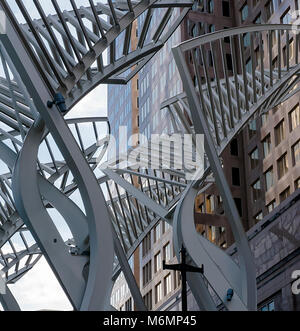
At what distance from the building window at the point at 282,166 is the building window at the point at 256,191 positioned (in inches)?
187

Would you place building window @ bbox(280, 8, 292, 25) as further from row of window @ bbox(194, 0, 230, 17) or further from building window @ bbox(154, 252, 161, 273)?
building window @ bbox(154, 252, 161, 273)

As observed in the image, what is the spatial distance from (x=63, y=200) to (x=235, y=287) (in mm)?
7613

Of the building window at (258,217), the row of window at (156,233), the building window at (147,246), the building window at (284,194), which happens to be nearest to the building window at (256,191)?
the building window at (258,217)

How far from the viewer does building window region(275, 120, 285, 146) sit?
51250mm

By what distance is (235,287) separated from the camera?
2562cm

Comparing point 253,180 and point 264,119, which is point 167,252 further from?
point 264,119

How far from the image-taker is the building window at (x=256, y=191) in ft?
183

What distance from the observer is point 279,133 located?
52.0 m

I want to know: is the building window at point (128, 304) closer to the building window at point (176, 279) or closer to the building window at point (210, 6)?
the building window at point (176, 279)

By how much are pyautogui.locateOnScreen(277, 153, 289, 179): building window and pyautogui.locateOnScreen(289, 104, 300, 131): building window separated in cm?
204

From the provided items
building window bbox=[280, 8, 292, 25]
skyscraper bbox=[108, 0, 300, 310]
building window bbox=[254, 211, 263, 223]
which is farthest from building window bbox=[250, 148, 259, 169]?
building window bbox=[280, 8, 292, 25]

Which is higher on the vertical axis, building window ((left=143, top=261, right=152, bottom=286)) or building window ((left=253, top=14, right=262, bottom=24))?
building window ((left=253, top=14, right=262, bottom=24))
